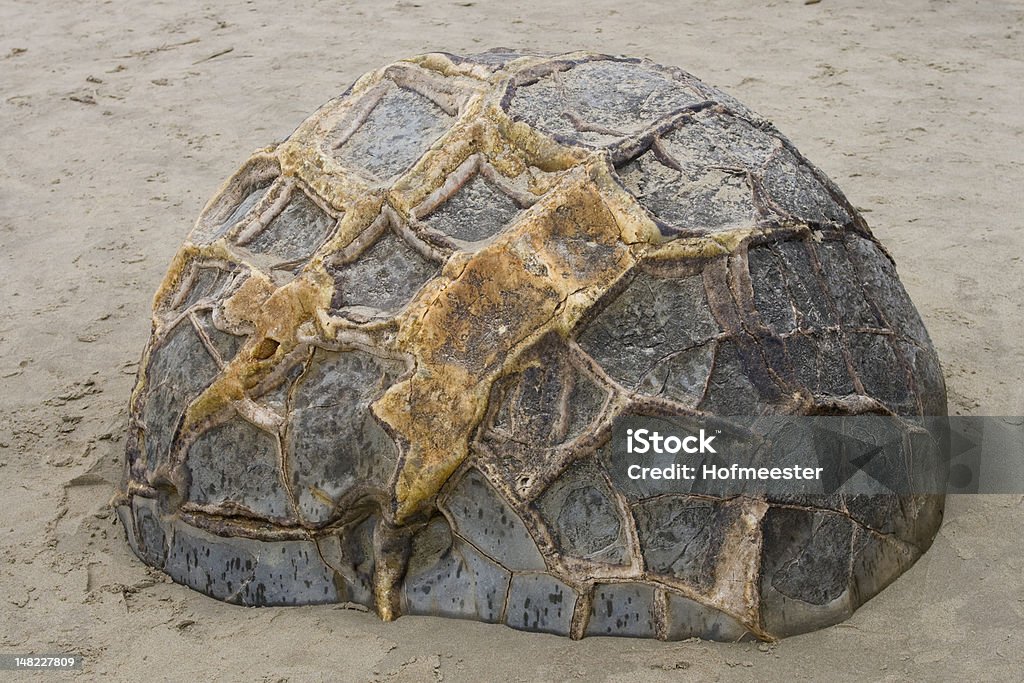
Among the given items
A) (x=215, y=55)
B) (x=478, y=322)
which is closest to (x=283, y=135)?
(x=215, y=55)

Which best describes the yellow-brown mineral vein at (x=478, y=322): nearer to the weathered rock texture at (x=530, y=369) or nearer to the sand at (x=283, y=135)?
the weathered rock texture at (x=530, y=369)

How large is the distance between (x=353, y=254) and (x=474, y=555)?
2.24ft

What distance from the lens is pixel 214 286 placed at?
A: 260 cm

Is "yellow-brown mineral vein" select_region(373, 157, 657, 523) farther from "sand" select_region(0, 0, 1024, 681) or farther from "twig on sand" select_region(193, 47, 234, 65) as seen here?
"twig on sand" select_region(193, 47, 234, 65)

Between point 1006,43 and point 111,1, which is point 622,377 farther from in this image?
point 111,1

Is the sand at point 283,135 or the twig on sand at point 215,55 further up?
the twig on sand at point 215,55

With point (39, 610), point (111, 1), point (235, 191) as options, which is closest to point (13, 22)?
point (111, 1)

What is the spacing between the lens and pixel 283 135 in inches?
207

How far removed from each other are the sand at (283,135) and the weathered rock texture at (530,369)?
0.35 ft

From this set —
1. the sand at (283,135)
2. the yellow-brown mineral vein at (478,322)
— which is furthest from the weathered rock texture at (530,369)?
the sand at (283,135)

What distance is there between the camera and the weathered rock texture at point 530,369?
220 cm

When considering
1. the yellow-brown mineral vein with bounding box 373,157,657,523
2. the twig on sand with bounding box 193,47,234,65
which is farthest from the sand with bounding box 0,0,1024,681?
the yellow-brown mineral vein with bounding box 373,157,657,523

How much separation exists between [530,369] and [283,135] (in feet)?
11.0

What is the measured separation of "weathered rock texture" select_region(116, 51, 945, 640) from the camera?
7.23 ft
